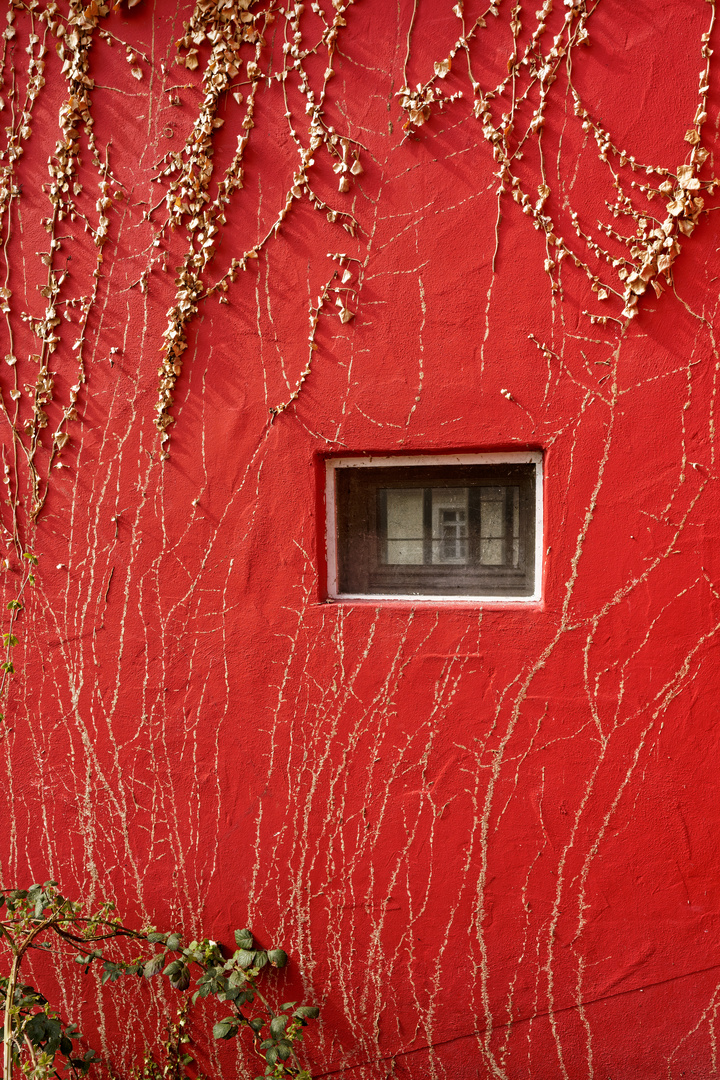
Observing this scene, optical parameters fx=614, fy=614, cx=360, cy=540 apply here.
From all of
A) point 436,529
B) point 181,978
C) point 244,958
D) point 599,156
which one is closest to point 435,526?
point 436,529

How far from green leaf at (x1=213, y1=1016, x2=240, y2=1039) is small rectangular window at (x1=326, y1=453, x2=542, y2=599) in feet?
3.92

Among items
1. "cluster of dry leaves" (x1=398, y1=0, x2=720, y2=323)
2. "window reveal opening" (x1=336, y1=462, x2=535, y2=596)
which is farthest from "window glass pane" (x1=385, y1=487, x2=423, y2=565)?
"cluster of dry leaves" (x1=398, y1=0, x2=720, y2=323)

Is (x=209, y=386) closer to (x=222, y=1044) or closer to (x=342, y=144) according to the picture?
(x=342, y=144)

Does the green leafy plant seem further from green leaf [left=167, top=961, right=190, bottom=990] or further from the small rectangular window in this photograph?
the small rectangular window

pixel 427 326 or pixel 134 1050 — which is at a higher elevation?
pixel 427 326

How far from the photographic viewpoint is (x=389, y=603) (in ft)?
5.72

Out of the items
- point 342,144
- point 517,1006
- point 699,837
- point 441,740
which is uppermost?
point 342,144

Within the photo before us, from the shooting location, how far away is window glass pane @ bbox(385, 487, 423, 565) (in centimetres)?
178

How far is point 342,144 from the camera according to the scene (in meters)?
1.67

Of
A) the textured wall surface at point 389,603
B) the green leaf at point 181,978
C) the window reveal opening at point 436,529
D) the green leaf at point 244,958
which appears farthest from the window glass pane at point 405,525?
the green leaf at point 181,978

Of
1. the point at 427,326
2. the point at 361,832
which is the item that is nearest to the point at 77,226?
the point at 427,326

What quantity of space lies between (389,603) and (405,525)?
0.76 ft

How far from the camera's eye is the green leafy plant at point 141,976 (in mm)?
1665

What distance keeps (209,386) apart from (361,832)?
136cm
